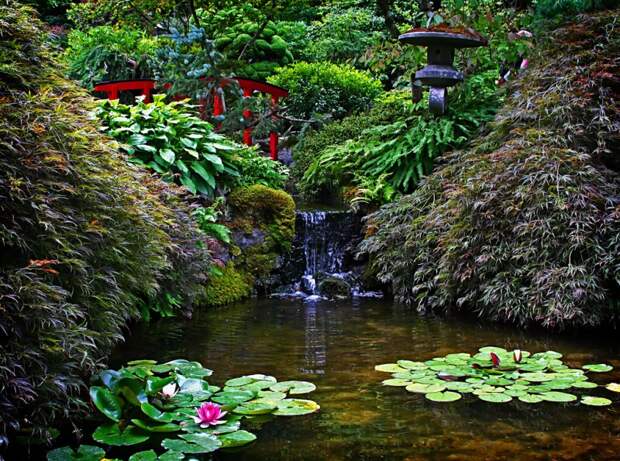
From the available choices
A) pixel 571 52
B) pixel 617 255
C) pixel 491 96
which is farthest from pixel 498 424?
pixel 491 96

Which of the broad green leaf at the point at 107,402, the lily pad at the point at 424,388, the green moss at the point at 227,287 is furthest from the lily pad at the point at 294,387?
the green moss at the point at 227,287

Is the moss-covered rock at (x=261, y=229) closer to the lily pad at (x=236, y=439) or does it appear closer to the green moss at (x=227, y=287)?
the green moss at (x=227, y=287)

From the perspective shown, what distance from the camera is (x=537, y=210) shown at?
559cm

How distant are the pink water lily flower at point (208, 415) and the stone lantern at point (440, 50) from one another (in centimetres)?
479

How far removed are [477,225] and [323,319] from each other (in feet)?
5.35

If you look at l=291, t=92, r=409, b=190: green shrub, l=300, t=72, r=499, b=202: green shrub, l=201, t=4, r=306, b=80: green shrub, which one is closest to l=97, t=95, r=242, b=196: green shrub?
l=300, t=72, r=499, b=202: green shrub

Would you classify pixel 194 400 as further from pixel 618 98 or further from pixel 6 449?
pixel 618 98

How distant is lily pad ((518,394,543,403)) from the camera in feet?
11.5

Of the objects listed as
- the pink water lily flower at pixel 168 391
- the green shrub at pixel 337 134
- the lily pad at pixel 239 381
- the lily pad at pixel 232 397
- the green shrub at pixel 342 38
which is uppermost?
the green shrub at pixel 342 38

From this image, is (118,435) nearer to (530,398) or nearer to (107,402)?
(107,402)

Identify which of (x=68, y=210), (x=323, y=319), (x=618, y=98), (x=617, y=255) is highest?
(x=618, y=98)

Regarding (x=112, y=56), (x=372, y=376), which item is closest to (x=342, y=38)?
(x=112, y=56)

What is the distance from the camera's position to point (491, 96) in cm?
866

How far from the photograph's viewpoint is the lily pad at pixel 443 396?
354 cm
